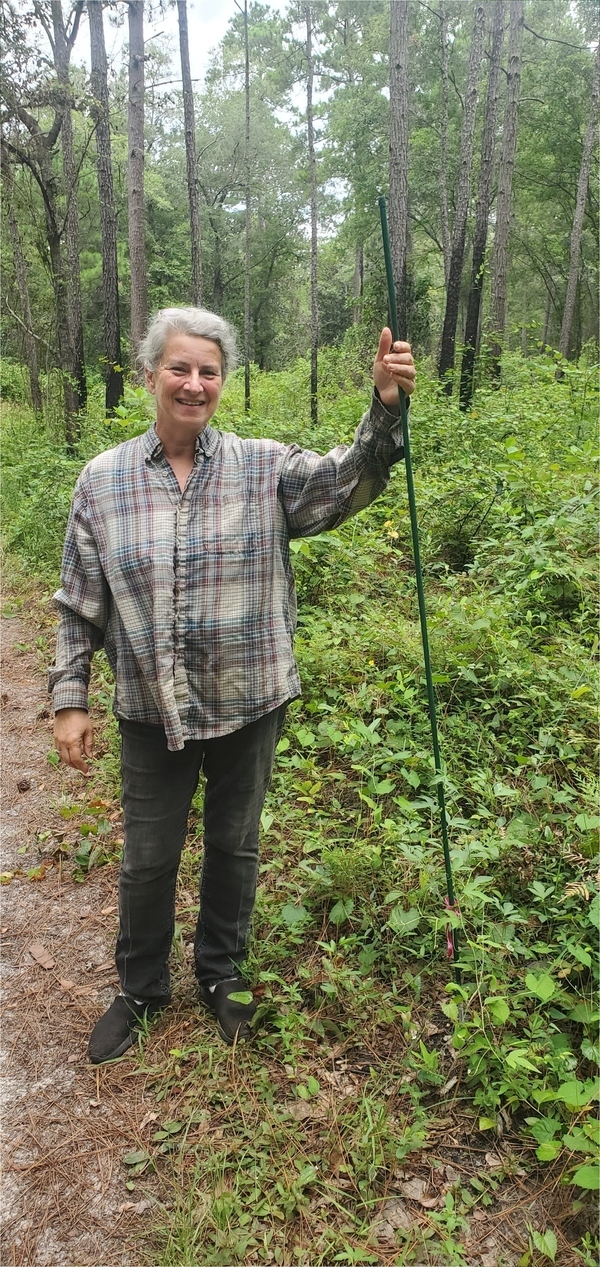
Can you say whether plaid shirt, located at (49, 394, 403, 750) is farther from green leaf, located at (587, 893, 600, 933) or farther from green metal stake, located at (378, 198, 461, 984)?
green leaf, located at (587, 893, 600, 933)

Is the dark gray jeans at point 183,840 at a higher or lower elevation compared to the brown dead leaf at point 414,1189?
higher

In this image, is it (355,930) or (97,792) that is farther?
(97,792)

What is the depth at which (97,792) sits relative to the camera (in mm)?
3701

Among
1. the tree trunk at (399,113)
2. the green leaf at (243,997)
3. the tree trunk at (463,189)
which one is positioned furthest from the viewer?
the tree trunk at (463,189)

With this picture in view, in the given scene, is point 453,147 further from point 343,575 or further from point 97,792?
point 97,792

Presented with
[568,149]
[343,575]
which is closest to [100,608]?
[343,575]

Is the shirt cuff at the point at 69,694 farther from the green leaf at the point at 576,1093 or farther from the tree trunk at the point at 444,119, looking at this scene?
the tree trunk at the point at 444,119

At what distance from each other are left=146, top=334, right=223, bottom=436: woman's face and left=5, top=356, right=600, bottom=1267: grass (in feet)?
4.72

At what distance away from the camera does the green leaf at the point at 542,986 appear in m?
1.94

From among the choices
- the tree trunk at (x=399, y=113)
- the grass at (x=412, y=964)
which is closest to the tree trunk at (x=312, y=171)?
the tree trunk at (x=399, y=113)

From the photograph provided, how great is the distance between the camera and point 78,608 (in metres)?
2.02

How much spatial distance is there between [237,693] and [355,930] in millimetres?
1107

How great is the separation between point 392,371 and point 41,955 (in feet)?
7.87

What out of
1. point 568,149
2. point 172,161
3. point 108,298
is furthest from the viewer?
point 172,161
